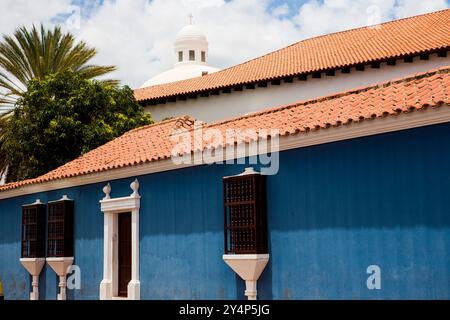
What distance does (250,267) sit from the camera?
10305 millimetres

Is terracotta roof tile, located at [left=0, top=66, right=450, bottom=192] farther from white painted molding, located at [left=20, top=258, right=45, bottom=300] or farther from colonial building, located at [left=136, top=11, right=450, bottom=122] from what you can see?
colonial building, located at [left=136, top=11, right=450, bottom=122]

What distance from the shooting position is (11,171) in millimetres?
24531

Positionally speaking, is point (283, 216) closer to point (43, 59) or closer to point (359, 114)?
point (359, 114)

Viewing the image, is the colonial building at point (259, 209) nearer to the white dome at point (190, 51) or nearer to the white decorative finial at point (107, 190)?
the white decorative finial at point (107, 190)

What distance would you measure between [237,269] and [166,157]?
2363mm

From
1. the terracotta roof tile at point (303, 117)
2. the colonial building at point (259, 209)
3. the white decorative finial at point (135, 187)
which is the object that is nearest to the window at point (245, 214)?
the colonial building at point (259, 209)

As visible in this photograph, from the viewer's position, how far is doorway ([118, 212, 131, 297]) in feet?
43.4

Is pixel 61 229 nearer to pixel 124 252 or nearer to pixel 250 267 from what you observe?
pixel 124 252

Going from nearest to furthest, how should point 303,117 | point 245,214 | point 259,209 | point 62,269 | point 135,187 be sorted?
point 259,209 → point 245,214 → point 303,117 → point 135,187 → point 62,269

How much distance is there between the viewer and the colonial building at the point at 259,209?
8.56 m

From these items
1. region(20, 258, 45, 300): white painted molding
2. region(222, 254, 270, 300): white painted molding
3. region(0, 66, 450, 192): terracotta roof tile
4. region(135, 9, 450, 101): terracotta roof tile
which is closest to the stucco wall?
region(135, 9, 450, 101): terracotta roof tile

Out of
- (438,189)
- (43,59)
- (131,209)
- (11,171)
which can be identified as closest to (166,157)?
(131,209)

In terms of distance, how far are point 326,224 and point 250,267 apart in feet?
4.78

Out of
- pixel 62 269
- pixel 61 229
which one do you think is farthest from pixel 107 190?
pixel 62 269
